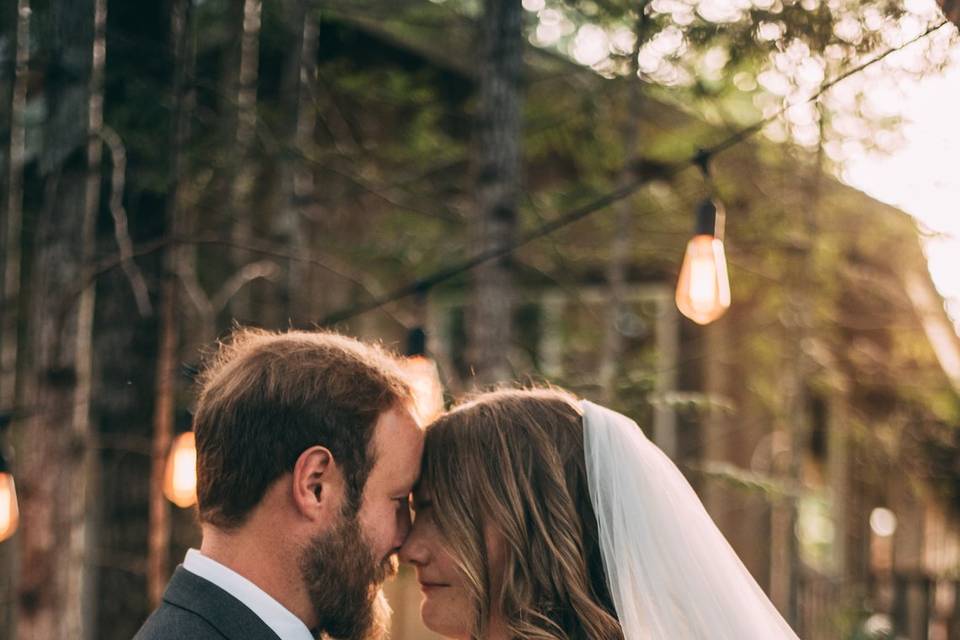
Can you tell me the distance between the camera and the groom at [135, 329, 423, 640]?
2655mm

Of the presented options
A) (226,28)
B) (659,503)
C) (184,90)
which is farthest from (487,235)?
(226,28)

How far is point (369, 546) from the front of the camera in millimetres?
2832

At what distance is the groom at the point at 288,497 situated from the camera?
2.66m

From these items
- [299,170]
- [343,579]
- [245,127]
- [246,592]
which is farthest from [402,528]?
[245,127]

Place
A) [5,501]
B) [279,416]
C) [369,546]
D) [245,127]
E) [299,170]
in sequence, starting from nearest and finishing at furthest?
[279,416] < [369,546] < [5,501] < [299,170] < [245,127]

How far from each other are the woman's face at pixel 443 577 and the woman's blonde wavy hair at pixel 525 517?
2 cm

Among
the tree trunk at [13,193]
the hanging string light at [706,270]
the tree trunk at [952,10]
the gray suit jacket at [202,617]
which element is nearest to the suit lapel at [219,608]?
the gray suit jacket at [202,617]

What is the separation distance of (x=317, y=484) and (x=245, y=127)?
16.2ft

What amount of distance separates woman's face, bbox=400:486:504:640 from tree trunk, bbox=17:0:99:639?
2.43 m

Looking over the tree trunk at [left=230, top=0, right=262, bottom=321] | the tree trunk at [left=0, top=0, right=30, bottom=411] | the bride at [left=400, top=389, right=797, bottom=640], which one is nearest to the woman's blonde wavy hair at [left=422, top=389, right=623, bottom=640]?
the bride at [left=400, top=389, right=797, bottom=640]

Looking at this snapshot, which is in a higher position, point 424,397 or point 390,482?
point 424,397

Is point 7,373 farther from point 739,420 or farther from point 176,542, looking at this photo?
point 739,420

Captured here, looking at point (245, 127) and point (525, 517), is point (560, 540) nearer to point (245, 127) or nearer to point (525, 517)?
point (525, 517)

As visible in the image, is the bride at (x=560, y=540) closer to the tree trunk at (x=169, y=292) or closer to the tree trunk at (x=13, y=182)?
the tree trunk at (x=169, y=292)
